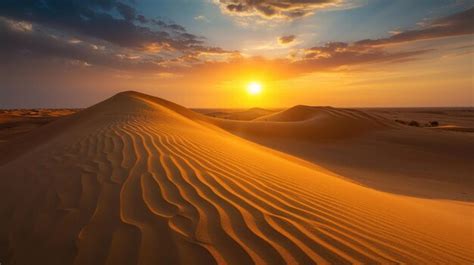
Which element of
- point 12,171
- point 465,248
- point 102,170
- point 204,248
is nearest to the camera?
point 204,248

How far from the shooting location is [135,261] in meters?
2.05

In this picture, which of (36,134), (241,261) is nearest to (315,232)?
(241,261)

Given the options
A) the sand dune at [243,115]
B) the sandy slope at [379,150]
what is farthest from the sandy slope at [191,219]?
the sand dune at [243,115]

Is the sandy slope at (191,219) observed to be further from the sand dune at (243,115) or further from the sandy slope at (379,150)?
the sand dune at (243,115)

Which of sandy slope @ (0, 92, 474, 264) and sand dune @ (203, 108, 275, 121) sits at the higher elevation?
sand dune @ (203, 108, 275, 121)

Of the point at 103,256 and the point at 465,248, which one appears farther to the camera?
the point at 465,248

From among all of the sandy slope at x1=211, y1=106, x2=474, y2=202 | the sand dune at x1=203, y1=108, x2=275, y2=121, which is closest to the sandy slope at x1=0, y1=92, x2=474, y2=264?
the sandy slope at x1=211, y1=106, x2=474, y2=202

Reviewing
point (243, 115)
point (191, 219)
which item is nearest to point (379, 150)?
point (191, 219)

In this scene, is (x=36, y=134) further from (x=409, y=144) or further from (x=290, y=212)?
(x=409, y=144)

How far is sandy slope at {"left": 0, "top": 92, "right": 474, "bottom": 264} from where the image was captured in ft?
7.26

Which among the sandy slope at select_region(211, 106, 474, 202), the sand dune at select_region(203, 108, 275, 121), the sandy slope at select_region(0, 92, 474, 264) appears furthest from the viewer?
the sand dune at select_region(203, 108, 275, 121)

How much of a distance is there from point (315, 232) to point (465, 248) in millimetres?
1817

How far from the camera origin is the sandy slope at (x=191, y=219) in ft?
7.26

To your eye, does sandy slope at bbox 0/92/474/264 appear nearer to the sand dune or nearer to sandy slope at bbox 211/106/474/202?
sandy slope at bbox 211/106/474/202
